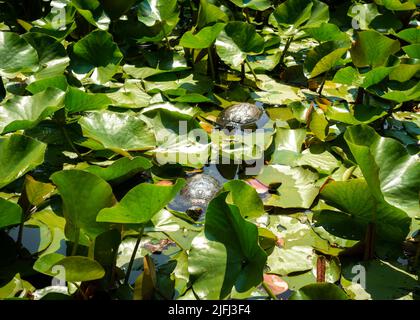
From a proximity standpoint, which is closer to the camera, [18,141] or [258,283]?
[258,283]

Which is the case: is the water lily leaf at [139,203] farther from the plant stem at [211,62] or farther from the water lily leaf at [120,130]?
the plant stem at [211,62]

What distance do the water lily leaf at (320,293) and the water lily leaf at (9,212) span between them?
0.75 meters

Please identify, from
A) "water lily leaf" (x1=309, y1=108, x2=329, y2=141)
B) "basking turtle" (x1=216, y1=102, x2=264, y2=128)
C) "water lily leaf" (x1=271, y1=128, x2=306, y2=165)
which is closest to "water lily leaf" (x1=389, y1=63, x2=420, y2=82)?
"water lily leaf" (x1=309, y1=108, x2=329, y2=141)

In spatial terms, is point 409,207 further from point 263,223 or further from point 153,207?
point 153,207

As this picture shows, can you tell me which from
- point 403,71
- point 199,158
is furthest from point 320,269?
point 403,71

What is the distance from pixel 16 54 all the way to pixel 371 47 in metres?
1.62

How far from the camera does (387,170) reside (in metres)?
1.55

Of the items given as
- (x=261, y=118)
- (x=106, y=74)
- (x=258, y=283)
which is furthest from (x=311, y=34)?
(x=258, y=283)

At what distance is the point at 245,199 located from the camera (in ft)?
5.11

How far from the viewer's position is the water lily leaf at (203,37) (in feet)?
7.82

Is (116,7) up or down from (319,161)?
up

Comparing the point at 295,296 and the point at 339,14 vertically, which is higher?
the point at 295,296

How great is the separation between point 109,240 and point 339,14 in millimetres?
2721

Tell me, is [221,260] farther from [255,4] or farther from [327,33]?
[255,4]
